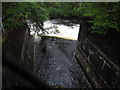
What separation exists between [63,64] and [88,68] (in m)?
2.79

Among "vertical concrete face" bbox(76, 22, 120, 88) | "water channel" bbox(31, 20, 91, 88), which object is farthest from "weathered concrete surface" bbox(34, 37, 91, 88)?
"vertical concrete face" bbox(76, 22, 120, 88)

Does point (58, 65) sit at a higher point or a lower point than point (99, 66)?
lower

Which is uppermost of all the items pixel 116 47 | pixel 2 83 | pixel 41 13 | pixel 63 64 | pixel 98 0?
pixel 98 0

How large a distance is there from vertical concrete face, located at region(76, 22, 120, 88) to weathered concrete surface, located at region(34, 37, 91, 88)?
3.19 ft

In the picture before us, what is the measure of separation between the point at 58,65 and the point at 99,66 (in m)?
4.41

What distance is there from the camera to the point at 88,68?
9.15m

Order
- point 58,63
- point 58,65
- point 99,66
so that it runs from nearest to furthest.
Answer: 1. point 99,66
2. point 58,65
3. point 58,63

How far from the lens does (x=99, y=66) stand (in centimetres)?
759

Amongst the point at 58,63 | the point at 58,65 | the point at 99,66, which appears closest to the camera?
the point at 99,66

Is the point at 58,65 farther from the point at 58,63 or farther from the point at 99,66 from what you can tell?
the point at 99,66

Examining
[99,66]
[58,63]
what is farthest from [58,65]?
[99,66]

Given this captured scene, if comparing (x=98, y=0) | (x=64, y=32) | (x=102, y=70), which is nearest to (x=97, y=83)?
(x=102, y=70)

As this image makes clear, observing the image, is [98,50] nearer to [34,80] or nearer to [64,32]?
[34,80]

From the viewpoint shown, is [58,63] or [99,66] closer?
[99,66]
